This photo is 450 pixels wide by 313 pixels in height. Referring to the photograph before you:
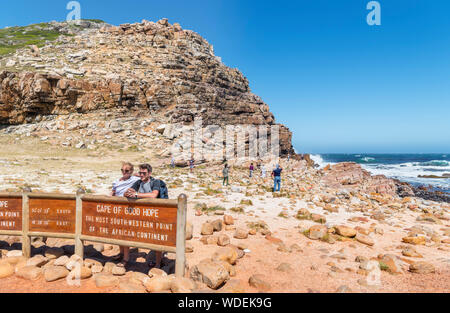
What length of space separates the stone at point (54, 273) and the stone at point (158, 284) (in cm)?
141

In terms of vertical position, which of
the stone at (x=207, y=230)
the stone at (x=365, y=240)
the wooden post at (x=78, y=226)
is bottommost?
the stone at (x=365, y=240)

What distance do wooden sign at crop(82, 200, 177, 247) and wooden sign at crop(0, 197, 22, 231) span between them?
4.55 ft

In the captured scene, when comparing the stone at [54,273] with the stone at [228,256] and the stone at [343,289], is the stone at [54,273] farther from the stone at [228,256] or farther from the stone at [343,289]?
the stone at [343,289]

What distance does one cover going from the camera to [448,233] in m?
7.60

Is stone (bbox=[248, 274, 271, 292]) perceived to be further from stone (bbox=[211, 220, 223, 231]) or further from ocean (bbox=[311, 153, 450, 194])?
ocean (bbox=[311, 153, 450, 194])

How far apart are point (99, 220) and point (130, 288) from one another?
4.35 ft

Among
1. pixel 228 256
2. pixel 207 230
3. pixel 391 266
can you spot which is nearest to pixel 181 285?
pixel 228 256

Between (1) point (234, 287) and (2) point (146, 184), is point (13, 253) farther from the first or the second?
(1) point (234, 287)

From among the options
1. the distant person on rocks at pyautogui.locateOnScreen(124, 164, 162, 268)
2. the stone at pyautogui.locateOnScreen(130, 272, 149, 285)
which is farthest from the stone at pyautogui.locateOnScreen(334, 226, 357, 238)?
the stone at pyautogui.locateOnScreen(130, 272, 149, 285)

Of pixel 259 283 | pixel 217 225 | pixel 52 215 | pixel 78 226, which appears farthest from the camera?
pixel 217 225

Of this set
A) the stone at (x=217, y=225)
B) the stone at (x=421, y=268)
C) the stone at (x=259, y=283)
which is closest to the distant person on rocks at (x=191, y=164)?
the stone at (x=217, y=225)

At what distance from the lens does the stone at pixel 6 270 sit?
154 inches

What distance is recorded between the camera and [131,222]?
13.3ft
